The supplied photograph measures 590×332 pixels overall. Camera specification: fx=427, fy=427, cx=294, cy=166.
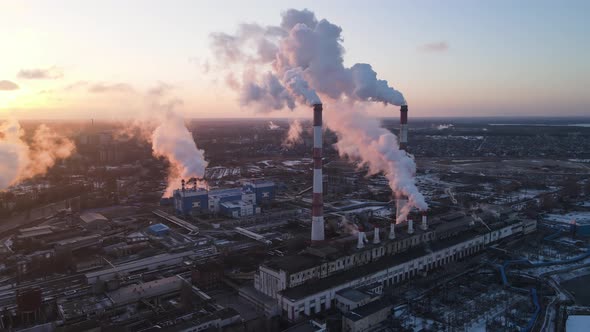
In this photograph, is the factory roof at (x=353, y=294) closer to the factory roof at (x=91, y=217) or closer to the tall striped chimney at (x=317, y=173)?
the tall striped chimney at (x=317, y=173)

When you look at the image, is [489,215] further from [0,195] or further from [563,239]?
[0,195]

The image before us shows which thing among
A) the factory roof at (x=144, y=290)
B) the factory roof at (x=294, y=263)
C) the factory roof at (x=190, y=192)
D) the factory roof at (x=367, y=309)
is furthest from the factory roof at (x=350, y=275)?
the factory roof at (x=190, y=192)

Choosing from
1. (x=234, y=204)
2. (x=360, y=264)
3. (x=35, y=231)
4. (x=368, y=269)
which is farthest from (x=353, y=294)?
(x=35, y=231)

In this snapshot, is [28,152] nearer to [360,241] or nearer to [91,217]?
[91,217]

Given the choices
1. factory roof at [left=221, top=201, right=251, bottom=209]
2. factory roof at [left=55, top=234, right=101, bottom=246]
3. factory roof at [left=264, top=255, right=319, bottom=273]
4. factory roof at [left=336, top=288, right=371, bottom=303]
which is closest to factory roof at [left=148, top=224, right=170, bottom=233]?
factory roof at [left=55, top=234, right=101, bottom=246]

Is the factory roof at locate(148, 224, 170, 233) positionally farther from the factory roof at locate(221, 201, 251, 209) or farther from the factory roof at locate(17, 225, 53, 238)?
the factory roof at locate(17, 225, 53, 238)

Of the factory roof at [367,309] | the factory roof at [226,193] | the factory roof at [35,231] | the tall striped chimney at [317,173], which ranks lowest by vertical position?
the factory roof at [35,231]
